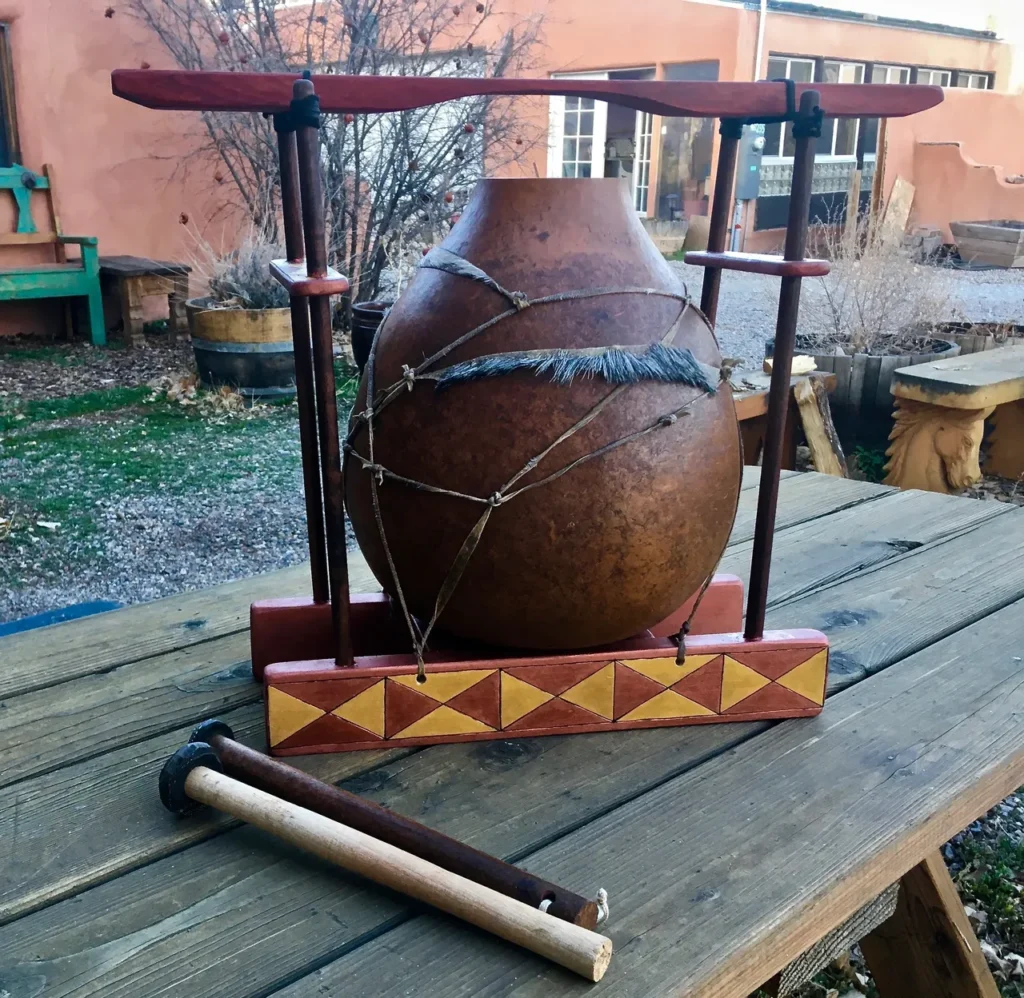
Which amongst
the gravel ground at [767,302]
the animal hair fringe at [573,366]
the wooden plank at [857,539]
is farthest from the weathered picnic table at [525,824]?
the gravel ground at [767,302]

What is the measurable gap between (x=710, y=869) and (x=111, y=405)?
4895 mm

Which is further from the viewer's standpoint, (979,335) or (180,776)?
(979,335)

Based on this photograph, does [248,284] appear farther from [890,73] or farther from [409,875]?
[890,73]

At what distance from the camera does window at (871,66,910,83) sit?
13211 millimetres

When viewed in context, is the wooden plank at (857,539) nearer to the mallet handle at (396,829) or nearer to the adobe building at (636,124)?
the mallet handle at (396,829)

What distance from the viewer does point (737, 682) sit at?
4.09 ft

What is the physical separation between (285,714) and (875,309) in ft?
14.8

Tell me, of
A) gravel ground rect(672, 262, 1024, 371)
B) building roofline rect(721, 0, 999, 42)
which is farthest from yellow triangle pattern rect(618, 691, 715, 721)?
building roofline rect(721, 0, 999, 42)

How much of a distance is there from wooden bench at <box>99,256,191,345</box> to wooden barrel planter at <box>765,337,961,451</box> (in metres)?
3.99

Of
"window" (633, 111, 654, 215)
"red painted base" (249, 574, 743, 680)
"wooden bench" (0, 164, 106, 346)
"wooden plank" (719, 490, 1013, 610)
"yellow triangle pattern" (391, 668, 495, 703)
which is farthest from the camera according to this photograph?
"window" (633, 111, 654, 215)

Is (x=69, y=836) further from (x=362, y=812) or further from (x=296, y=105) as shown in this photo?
(x=296, y=105)

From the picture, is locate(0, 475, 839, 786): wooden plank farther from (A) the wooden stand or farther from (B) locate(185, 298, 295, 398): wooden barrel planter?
(B) locate(185, 298, 295, 398): wooden barrel planter

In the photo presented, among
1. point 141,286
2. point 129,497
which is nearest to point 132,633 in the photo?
point 129,497

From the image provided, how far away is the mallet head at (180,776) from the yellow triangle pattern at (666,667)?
48 centimetres
